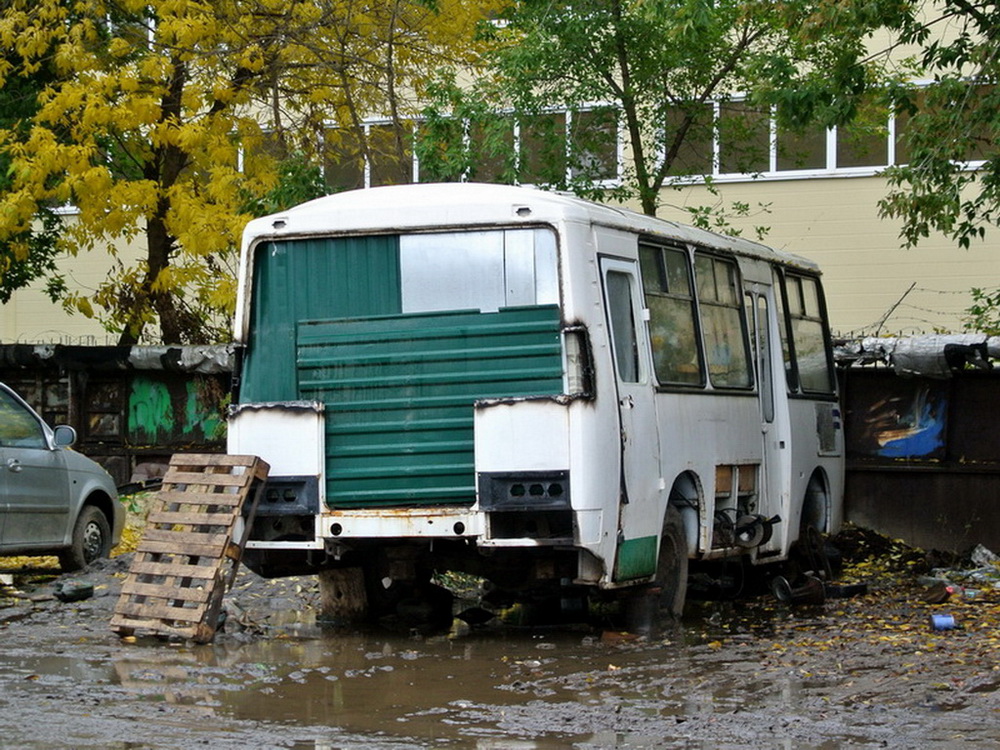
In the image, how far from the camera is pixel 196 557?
424 inches

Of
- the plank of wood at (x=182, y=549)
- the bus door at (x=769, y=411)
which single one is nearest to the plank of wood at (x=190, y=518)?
the plank of wood at (x=182, y=549)

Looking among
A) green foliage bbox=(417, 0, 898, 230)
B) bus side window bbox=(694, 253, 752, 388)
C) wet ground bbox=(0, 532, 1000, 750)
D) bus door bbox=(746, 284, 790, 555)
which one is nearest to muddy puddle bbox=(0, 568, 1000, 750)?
wet ground bbox=(0, 532, 1000, 750)

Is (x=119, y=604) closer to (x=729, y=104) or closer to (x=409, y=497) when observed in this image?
(x=409, y=497)

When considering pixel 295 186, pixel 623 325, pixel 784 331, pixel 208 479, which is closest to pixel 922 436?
pixel 784 331

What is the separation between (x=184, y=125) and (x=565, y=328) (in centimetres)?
1163

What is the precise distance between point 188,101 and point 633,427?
11771mm

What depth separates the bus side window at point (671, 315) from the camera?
1124cm

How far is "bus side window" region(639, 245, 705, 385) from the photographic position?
11242 mm

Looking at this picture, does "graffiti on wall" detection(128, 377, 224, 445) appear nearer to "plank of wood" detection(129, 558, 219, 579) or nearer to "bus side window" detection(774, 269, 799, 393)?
"bus side window" detection(774, 269, 799, 393)

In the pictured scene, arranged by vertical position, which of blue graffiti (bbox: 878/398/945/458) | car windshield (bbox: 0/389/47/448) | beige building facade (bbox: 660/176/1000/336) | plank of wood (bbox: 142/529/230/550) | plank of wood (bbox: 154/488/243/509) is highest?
beige building facade (bbox: 660/176/1000/336)

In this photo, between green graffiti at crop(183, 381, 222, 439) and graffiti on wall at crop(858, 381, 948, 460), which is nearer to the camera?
graffiti on wall at crop(858, 381, 948, 460)

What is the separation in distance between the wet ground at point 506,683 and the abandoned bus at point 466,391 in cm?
63

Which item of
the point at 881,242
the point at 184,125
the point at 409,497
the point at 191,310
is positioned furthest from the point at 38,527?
the point at 881,242

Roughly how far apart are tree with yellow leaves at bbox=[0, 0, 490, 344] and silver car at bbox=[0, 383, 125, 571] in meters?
5.82
